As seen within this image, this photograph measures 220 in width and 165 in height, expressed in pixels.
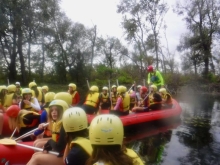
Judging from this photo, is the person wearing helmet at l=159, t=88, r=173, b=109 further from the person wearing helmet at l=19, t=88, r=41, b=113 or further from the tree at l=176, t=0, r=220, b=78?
the tree at l=176, t=0, r=220, b=78

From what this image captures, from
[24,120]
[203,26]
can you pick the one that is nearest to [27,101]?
[24,120]

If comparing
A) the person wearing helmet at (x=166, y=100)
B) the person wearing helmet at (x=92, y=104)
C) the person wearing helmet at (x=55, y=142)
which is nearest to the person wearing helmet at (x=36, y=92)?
the person wearing helmet at (x=92, y=104)

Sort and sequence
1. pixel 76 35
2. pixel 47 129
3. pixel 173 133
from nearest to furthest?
pixel 47 129 → pixel 173 133 → pixel 76 35

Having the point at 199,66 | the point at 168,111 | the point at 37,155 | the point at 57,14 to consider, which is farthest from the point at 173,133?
the point at 199,66

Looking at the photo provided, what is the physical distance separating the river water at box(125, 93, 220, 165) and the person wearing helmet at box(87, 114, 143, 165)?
3.81m

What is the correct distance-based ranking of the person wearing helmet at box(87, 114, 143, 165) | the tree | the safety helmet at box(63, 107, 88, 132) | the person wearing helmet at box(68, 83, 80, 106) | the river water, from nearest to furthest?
the person wearing helmet at box(87, 114, 143, 165), the safety helmet at box(63, 107, 88, 132), the river water, the person wearing helmet at box(68, 83, 80, 106), the tree

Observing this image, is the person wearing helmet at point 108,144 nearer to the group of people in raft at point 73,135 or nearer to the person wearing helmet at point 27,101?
the group of people in raft at point 73,135

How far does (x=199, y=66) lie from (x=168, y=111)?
19.0 metres

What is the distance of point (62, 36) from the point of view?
24.5 metres

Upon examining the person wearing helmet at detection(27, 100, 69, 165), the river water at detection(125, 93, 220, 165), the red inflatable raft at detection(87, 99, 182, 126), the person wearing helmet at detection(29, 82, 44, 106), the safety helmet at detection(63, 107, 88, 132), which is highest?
the person wearing helmet at detection(29, 82, 44, 106)

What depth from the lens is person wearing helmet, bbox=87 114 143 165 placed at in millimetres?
1995

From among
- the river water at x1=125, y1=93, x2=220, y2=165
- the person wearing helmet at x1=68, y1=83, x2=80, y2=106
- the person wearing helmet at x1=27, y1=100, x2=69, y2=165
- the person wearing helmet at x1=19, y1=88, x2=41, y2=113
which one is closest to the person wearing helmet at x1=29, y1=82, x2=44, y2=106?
the person wearing helmet at x1=68, y1=83, x2=80, y2=106

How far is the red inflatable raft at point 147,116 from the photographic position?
25.9 ft

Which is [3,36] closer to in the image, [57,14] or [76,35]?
[57,14]
